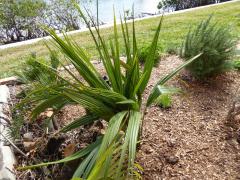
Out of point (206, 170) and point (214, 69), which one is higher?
point (214, 69)

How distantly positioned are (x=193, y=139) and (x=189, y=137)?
0.04 m

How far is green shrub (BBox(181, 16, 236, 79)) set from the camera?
120 inches

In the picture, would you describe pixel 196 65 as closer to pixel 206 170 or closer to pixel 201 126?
pixel 201 126

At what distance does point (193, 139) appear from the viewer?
2.43 meters

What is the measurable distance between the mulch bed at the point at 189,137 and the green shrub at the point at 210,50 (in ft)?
0.57

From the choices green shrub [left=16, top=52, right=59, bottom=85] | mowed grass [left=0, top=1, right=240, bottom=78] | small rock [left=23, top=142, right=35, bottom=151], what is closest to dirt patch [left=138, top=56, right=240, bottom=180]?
small rock [left=23, top=142, right=35, bottom=151]

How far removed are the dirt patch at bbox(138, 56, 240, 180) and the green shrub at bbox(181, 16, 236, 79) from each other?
0.18 metres

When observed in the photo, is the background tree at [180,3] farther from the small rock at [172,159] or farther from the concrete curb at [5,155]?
the small rock at [172,159]

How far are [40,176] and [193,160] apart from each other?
1.08m

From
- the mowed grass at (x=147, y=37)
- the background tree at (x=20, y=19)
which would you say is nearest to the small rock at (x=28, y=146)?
Result: the mowed grass at (x=147, y=37)

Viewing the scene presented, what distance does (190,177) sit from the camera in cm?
211

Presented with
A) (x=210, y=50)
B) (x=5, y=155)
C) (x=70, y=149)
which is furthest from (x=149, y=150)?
(x=210, y=50)

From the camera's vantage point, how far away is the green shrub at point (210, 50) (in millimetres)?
3038

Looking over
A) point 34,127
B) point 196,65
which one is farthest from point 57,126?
point 196,65
